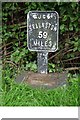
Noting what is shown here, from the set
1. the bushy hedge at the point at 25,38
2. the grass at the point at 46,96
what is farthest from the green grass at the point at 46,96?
the bushy hedge at the point at 25,38

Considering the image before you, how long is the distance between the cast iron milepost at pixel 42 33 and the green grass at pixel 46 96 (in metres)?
0.16

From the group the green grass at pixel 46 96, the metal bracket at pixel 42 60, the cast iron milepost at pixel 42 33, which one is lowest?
the green grass at pixel 46 96

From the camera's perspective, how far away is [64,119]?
332 cm

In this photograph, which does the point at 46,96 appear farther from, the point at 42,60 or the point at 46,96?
the point at 42,60

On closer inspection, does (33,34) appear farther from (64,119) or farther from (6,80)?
(64,119)

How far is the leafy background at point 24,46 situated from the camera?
344 centimetres

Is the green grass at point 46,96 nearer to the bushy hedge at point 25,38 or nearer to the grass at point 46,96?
the grass at point 46,96

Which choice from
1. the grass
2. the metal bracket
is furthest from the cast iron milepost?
the grass

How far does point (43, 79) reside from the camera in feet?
11.4

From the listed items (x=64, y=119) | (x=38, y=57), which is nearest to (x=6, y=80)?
(x=38, y=57)

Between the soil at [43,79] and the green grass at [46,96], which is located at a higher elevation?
the soil at [43,79]

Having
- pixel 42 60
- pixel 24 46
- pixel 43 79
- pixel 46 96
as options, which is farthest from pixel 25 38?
pixel 46 96

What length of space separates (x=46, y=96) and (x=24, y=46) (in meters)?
0.39

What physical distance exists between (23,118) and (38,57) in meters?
0.44
